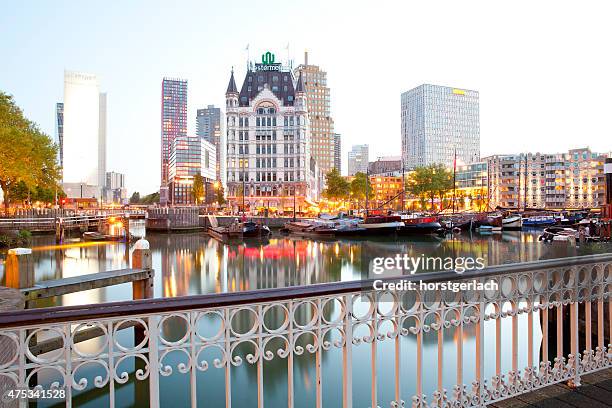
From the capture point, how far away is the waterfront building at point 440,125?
154 meters

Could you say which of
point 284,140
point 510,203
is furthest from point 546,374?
point 510,203

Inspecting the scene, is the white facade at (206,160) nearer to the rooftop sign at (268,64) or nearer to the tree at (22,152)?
the rooftop sign at (268,64)

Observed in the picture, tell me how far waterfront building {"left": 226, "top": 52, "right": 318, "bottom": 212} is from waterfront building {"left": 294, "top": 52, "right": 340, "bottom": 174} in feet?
185

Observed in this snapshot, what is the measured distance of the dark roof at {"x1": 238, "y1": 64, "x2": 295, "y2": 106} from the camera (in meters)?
78.6

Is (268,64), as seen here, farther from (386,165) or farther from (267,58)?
(386,165)

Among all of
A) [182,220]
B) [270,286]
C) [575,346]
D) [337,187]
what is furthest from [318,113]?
[575,346]

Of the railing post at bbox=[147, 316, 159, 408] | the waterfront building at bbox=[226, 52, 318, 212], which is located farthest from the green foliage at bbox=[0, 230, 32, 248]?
the waterfront building at bbox=[226, 52, 318, 212]

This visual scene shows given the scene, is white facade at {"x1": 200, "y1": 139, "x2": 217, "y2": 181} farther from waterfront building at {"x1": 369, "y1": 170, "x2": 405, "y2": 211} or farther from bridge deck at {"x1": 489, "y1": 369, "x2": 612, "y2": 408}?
bridge deck at {"x1": 489, "y1": 369, "x2": 612, "y2": 408}

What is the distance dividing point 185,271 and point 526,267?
66.8 feet

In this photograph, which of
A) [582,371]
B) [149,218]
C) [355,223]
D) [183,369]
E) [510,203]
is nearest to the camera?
[183,369]

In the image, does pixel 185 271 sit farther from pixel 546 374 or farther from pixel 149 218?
pixel 149 218

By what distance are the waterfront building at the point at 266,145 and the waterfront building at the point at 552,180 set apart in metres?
52.8

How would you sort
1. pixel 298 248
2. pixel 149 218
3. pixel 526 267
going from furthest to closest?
pixel 149 218 → pixel 298 248 → pixel 526 267

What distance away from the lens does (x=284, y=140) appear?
77875 millimetres
